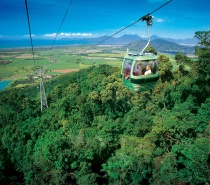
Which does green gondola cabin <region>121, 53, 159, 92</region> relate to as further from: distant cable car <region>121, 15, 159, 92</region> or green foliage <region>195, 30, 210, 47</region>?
green foliage <region>195, 30, 210, 47</region>

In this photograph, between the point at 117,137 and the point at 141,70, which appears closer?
the point at 141,70

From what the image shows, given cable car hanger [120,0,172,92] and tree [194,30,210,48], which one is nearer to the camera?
cable car hanger [120,0,172,92]

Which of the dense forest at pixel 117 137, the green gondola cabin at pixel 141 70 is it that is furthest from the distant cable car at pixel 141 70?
the dense forest at pixel 117 137

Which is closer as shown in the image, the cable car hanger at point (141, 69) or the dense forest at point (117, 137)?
the cable car hanger at point (141, 69)

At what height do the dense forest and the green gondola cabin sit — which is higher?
the green gondola cabin

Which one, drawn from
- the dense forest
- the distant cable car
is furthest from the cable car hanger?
the dense forest

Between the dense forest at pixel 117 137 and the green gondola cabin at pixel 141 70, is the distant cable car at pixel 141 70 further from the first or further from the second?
the dense forest at pixel 117 137

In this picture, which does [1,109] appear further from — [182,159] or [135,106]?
[182,159]

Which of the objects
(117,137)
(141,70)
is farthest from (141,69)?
(117,137)

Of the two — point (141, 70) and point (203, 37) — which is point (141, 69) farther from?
point (203, 37)
